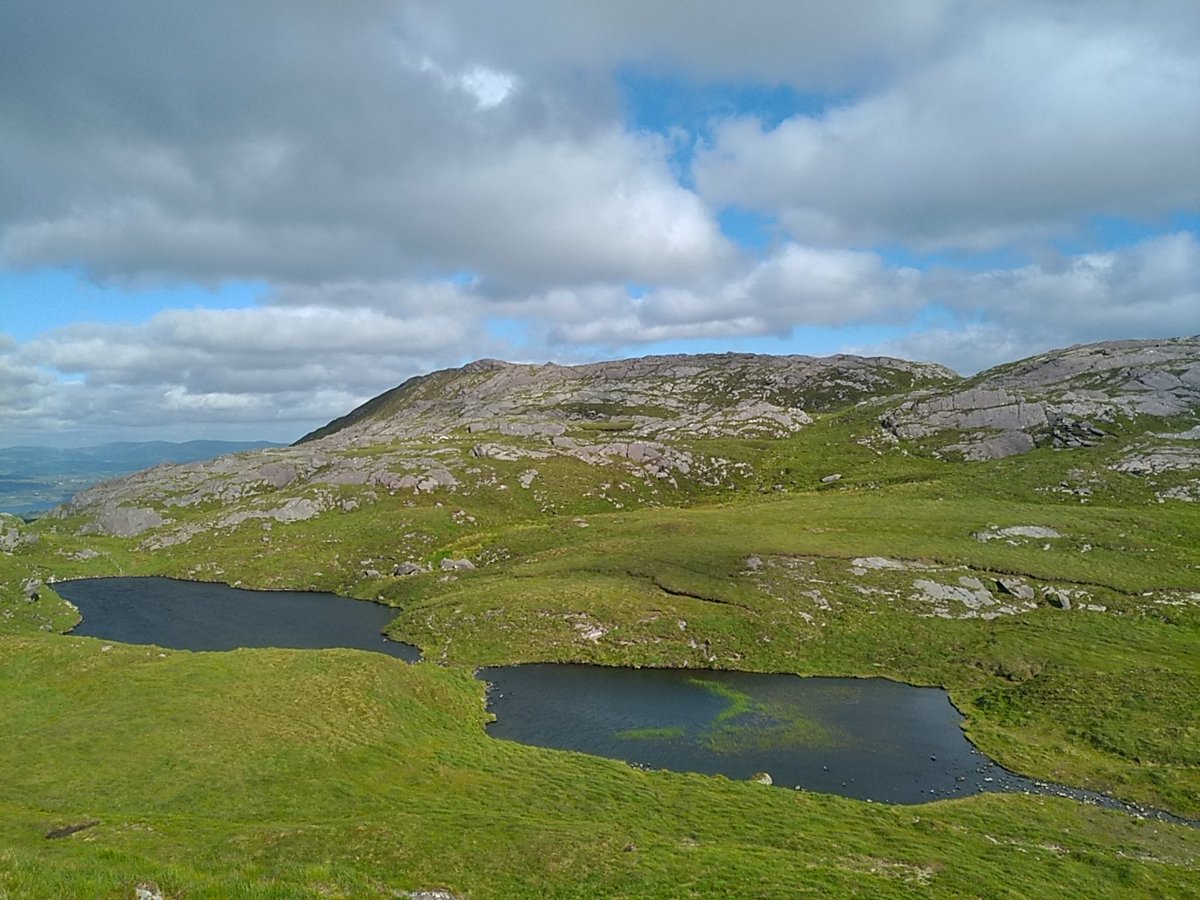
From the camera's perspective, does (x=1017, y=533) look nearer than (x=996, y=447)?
Yes

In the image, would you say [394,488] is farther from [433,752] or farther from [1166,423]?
[1166,423]

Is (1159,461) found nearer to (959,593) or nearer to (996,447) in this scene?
(996,447)

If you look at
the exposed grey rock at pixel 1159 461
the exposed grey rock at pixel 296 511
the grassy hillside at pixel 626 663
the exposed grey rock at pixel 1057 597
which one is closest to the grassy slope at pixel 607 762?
the grassy hillside at pixel 626 663

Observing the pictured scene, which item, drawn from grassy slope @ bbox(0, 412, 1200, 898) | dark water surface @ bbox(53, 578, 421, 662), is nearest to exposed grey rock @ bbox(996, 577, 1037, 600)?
grassy slope @ bbox(0, 412, 1200, 898)

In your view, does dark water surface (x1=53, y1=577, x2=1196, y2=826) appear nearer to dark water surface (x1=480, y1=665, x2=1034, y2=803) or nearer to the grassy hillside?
dark water surface (x1=480, y1=665, x2=1034, y2=803)

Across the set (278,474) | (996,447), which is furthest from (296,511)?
(996,447)
